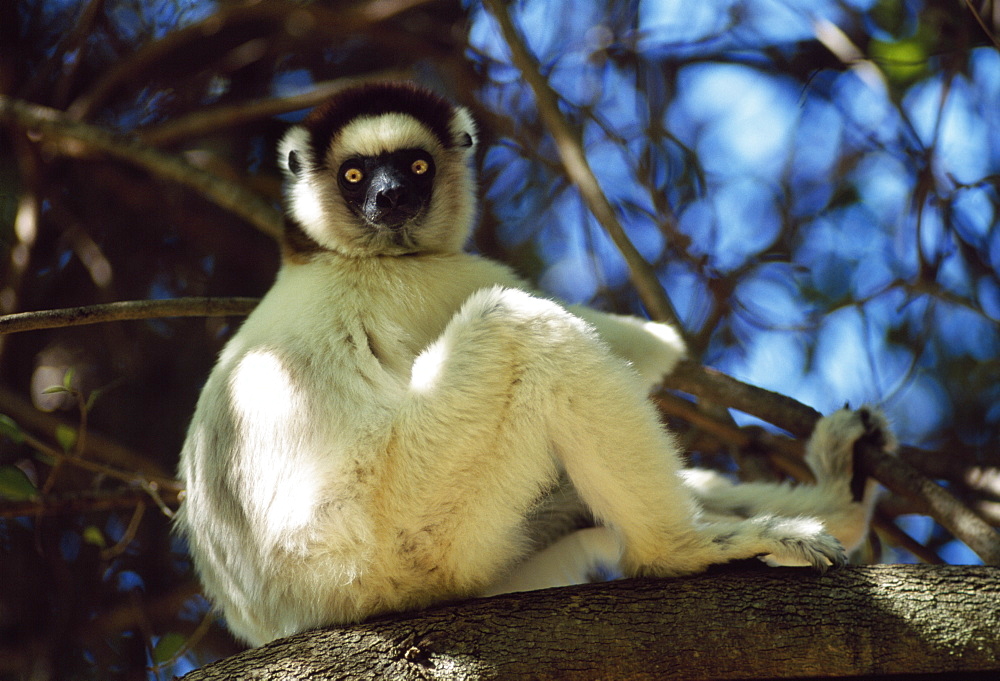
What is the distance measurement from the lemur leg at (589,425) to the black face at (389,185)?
1.13 metres

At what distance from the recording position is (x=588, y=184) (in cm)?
532

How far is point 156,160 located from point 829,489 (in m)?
4.35

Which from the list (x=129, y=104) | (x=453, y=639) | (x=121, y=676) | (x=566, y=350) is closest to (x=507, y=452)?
(x=566, y=350)

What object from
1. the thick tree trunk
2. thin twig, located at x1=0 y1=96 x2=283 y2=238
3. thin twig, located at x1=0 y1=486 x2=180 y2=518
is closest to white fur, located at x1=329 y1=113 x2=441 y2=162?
thin twig, located at x1=0 y1=96 x2=283 y2=238

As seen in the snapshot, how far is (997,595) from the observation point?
288 cm

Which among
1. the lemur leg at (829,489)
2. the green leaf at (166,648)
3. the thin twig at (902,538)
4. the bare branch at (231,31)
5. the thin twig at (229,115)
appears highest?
the bare branch at (231,31)

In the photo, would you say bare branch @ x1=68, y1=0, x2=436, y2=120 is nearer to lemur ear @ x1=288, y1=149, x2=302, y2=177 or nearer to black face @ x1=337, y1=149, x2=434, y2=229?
lemur ear @ x1=288, y1=149, x2=302, y2=177

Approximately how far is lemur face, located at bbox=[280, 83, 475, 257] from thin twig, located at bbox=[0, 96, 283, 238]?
591mm

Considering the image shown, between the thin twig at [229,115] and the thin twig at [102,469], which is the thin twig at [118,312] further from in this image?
the thin twig at [229,115]

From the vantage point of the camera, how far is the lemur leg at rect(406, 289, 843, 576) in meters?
2.97

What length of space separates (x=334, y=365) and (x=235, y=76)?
193 inches

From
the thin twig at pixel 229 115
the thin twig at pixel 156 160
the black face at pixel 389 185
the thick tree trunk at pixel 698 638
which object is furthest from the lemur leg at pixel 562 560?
the thin twig at pixel 229 115

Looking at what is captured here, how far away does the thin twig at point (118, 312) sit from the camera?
340cm

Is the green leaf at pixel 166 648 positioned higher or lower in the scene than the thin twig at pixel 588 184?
lower
